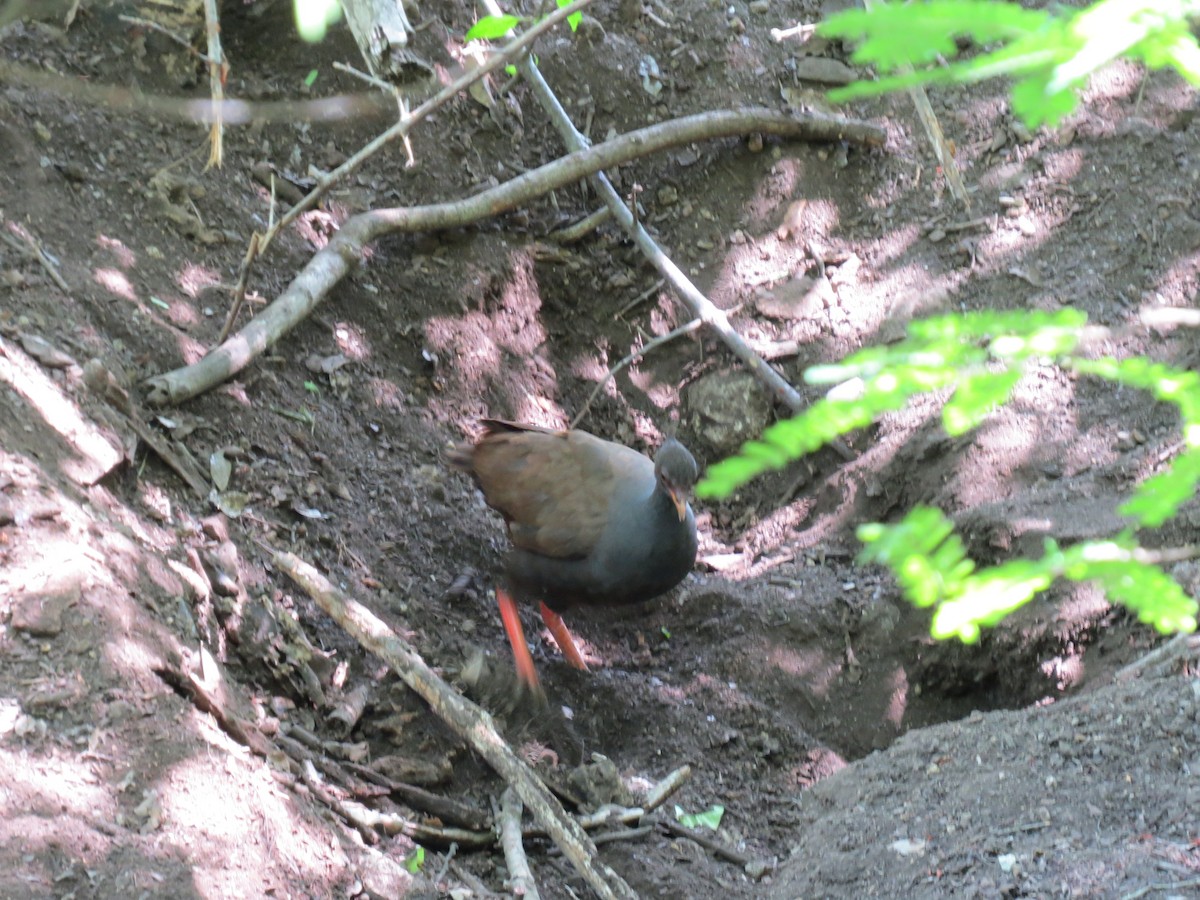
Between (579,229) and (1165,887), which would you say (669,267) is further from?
(1165,887)

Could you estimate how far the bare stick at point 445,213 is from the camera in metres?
4.65

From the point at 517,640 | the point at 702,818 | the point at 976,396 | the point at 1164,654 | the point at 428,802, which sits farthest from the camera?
the point at 517,640

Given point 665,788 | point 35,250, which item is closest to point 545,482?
point 665,788

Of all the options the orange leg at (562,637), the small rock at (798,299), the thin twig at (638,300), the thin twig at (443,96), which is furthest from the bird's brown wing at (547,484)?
the small rock at (798,299)

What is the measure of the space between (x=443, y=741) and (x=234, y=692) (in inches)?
31.1

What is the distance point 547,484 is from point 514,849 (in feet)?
6.38

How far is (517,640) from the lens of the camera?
4668 mm

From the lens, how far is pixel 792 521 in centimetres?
574

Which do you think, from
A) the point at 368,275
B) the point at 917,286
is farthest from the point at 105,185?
the point at 917,286

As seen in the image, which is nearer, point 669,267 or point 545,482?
point 545,482

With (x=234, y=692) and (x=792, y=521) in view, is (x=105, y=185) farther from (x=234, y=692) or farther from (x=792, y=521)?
(x=792, y=521)

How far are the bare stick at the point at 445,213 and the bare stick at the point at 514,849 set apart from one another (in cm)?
220

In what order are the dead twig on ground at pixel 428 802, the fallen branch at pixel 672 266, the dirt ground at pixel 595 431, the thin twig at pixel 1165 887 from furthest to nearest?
the fallen branch at pixel 672 266, the dead twig on ground at pixel 428 802, the dirt ground at pixel 595 431, the thin twig at pixel 1165 887

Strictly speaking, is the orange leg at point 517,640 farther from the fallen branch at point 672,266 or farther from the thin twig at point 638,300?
the thin twig at point 638,300
